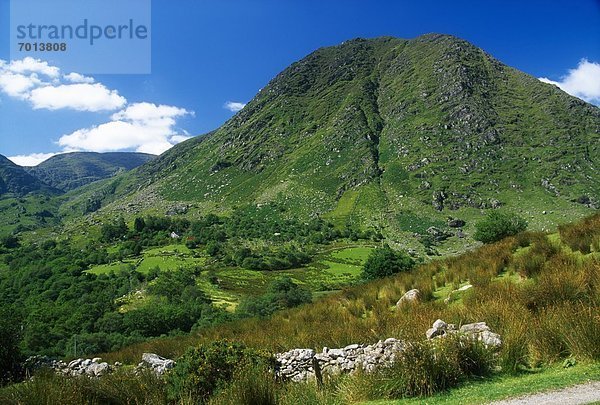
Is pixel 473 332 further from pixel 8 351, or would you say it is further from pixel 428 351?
pixel 8 351

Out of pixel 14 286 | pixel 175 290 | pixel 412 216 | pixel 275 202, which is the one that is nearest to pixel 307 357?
pixel 175 290

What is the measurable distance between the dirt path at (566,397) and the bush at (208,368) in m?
4.78

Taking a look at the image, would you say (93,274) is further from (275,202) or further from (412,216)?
(412,216)

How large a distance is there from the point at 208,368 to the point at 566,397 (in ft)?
A: 21.1

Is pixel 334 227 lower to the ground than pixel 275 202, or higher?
lower

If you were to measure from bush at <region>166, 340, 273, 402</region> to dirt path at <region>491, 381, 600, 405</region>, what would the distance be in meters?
4.78

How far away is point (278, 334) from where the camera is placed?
1284 cm

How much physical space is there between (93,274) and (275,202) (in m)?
88.2

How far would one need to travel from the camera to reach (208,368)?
8516 mm

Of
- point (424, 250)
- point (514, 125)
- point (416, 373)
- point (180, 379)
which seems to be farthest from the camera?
point (514, 125)

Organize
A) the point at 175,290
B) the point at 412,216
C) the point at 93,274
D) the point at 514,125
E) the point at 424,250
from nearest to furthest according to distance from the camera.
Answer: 1. the point at 175,290
2. the point at 93,274
3. the point at 424,250
4. the point at 412,216
5. the point at 514,125

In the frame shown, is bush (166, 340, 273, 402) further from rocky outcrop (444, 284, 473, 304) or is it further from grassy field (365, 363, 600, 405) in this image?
rocky outcrop (444, 284, 473, 304)

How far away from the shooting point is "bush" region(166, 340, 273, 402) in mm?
7993

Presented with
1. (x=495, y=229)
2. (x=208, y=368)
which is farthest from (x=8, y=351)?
(x=495, y=229)
